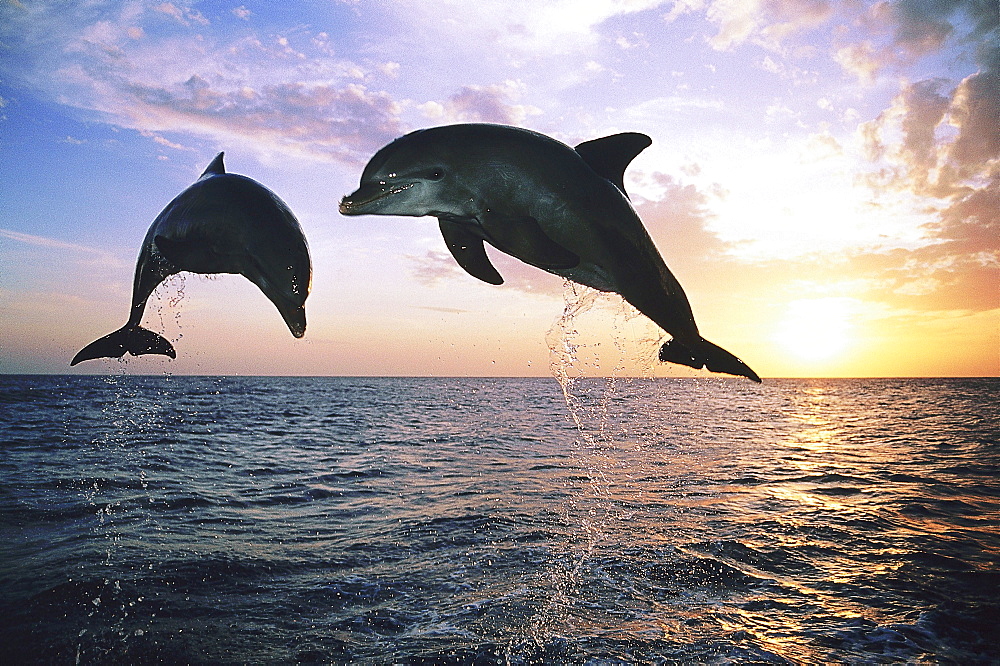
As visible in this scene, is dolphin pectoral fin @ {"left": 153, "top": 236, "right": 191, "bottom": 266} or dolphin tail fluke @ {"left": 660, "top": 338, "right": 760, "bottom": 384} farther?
dolphin tail fluke @ {"left": 660, "top": 338, "right": 760, "bottom": 384}

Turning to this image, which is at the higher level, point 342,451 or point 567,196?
point 567,196

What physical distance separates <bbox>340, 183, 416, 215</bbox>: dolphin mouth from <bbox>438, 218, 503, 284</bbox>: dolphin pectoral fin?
1.48 feet

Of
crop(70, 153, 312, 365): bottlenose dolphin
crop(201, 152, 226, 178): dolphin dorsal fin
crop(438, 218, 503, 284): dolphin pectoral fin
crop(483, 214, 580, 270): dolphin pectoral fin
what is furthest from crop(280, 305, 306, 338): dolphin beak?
crop(201, 152, 226, 178): dolphin dorsal fin

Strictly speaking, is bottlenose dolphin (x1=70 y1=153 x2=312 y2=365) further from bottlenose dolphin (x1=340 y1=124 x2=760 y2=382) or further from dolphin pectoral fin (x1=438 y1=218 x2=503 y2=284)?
dolphin pectoral fin (x1=438 y1=218 x2=503 y2=284)

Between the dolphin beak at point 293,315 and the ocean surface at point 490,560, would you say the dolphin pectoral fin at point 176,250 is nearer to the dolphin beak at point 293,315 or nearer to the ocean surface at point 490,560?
the dolphin beak at point 293,315

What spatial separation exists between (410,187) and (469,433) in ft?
87.8

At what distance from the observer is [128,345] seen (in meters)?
6.16

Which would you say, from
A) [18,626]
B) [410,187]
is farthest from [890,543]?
[18,626]

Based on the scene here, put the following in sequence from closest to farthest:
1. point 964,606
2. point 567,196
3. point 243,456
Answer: point 567,196 < point 964,606 < point 243,456

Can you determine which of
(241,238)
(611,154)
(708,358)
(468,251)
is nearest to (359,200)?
(468,251)

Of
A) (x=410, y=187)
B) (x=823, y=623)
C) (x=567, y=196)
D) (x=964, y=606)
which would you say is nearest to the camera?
(x=410, y=187)

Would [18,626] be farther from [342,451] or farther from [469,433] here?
[469,433]

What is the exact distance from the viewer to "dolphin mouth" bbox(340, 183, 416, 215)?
12.1 feet

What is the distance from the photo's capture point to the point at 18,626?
23.2 feet
